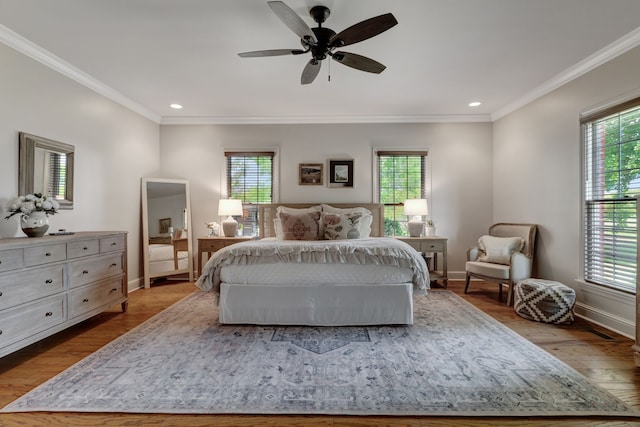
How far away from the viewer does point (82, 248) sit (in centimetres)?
262

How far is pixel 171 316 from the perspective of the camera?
120 inches

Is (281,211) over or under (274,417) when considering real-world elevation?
over

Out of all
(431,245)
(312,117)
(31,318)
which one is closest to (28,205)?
(31,318)

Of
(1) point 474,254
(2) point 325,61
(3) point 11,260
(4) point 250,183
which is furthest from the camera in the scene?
(4) point 250,183

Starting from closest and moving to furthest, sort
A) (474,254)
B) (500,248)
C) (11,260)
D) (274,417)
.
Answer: (274,417)
(11,260)
(500,248)
(474,254)

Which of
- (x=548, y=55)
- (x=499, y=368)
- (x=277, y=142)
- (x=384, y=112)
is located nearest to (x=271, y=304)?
(x=499, y=368)

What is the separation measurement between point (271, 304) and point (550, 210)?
11.5ft

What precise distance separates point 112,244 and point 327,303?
92.1 inches

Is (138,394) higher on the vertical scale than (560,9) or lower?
lower

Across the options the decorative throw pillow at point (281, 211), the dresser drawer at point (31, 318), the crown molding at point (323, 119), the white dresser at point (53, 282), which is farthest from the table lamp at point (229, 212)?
the dresser drawer at point (31, 318)

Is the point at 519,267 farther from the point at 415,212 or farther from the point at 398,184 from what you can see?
the point at 398,184

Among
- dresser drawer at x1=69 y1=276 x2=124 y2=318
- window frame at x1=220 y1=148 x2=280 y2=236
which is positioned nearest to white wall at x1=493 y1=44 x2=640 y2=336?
window frame at x1=220 y1=148 x2=280 y2=236

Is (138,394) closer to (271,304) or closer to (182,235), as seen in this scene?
(271,304)

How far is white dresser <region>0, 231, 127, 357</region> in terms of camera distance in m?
2.00
